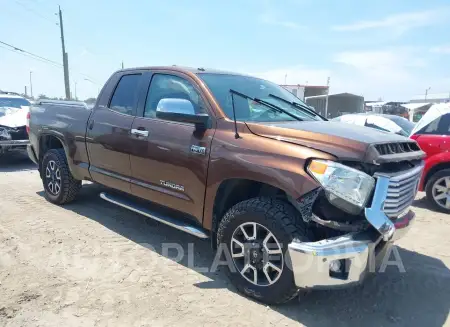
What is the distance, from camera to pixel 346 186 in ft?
8.42

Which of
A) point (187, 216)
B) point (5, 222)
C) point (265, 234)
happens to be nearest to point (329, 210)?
point (265, 234)

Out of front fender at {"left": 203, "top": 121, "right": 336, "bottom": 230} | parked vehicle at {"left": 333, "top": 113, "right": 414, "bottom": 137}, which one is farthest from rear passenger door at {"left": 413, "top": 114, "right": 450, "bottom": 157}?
front fender at {"left": 203, "top": 121, "right": 336, "bottom": 230}

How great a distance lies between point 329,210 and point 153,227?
8.80ft

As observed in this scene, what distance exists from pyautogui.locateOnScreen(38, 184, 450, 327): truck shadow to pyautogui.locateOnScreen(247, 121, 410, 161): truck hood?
105 centimetres

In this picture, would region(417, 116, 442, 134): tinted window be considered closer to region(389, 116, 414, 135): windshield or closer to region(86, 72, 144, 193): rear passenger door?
region(389, 116, 414, 135): windshield

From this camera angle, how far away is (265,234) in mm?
3000

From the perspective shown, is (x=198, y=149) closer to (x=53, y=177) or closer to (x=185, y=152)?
(x=185, y=152)

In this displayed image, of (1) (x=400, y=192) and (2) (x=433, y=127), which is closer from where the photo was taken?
(1) (x=400, y=192)

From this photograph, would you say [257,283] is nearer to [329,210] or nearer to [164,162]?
[329,210]

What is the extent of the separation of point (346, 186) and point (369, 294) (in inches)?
51.0

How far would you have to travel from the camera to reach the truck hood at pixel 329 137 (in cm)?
268

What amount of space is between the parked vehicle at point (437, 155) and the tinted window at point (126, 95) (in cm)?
464

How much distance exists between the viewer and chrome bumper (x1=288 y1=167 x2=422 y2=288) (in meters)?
2.56

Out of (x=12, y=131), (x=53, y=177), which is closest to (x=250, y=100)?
(x=53, y=177)
